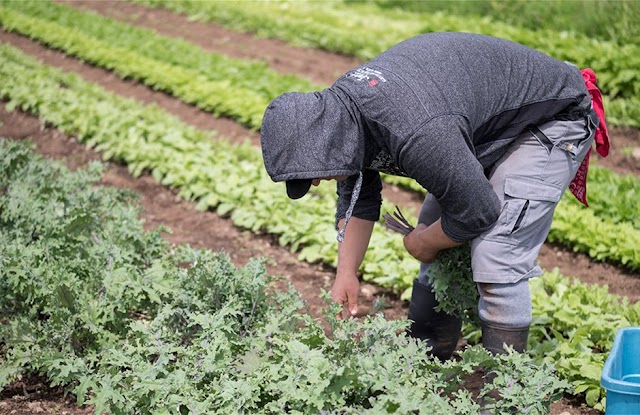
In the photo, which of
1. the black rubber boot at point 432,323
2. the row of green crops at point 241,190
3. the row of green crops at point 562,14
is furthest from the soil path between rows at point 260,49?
the black rubber boot at point 432,323

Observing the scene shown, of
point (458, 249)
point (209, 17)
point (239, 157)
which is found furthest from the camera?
point (209, 17)

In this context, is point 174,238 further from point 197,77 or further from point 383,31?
point 383,31

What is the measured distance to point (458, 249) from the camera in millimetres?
3059

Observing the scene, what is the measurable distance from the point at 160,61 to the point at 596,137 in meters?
6.66

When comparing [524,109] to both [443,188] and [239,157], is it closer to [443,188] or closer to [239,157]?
[443,188]

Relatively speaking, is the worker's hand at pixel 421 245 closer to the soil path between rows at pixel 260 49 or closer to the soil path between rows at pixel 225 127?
the soil path between rows at pixel 225 127

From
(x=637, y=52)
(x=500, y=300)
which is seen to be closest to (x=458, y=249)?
(x=500, y=300)

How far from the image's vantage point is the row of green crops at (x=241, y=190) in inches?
141

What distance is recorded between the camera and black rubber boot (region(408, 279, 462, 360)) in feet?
11.1

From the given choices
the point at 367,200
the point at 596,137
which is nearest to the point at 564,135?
the point at 596,137

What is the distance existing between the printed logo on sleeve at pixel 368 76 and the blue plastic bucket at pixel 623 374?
3.54 ft

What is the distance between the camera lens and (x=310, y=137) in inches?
95.8

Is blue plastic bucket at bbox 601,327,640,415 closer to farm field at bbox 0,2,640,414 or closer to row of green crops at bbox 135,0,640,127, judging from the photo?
farm field at bbox 0,2,640,414

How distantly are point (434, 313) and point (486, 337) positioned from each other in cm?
53
